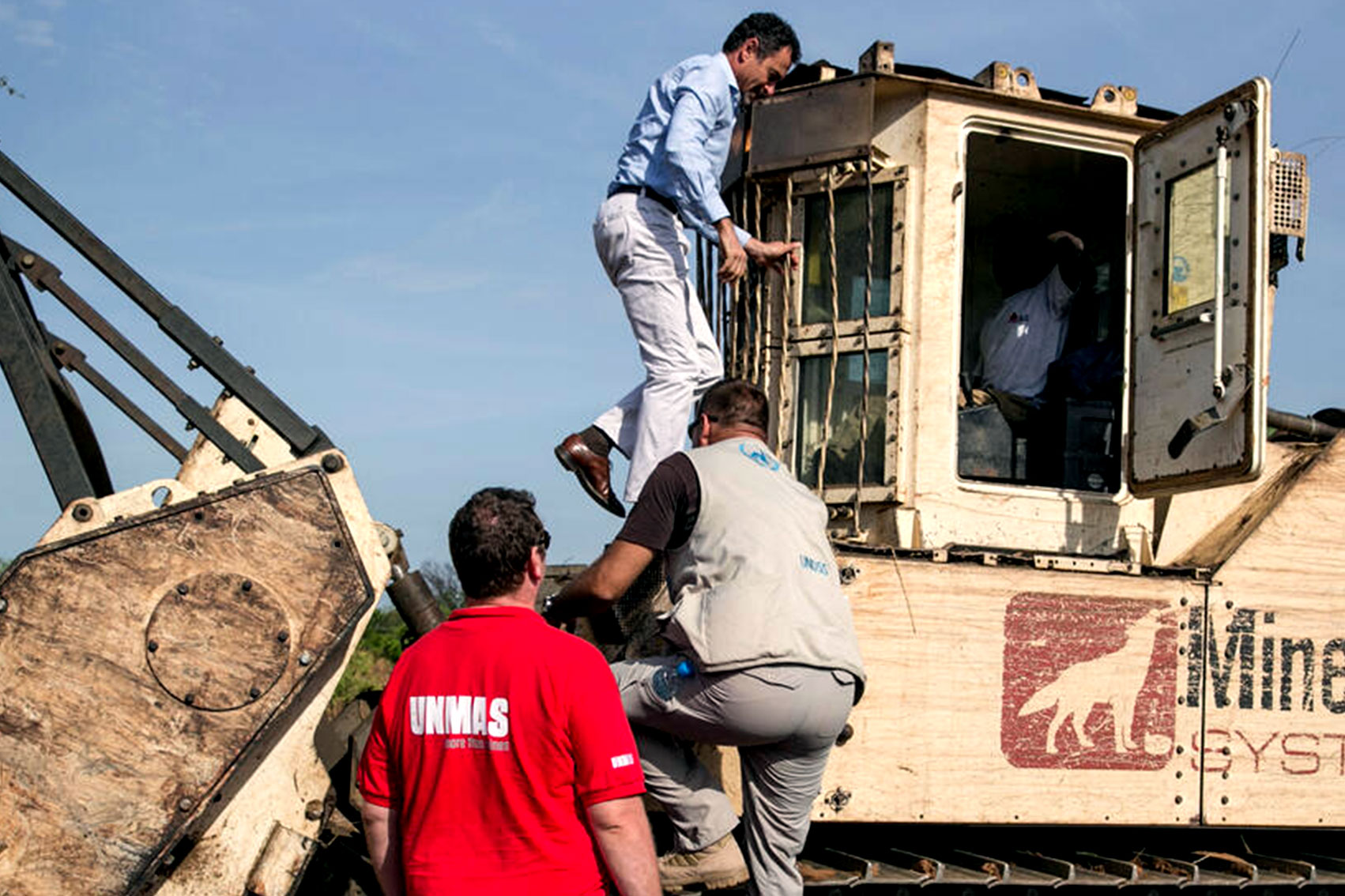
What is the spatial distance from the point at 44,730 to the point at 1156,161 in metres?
4.39

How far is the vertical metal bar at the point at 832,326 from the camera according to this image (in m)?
5.95

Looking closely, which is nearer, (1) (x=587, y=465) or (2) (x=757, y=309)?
(1) (x=587, y=465)

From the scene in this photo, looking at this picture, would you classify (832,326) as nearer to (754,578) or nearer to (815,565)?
(815,565)

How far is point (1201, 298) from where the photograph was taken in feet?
18.6

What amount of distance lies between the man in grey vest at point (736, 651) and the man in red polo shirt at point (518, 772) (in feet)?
2.72

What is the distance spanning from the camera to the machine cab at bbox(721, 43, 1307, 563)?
5.53 metres

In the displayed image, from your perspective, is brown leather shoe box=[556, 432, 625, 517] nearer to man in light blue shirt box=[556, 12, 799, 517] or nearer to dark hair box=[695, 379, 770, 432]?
man in light blue shirt box=[556, 12, 799, 517]

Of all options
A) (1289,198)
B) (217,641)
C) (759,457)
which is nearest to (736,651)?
(759,457)

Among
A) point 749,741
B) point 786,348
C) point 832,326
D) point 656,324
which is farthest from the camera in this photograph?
point 786,348

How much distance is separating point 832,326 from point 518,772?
10.8 ft

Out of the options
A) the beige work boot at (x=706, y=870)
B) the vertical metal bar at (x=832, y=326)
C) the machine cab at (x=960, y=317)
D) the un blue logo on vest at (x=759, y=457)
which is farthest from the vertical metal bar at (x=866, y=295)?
the beige work boot at (x=706, y=870)

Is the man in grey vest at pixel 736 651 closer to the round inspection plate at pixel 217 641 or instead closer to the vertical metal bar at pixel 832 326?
the round inspection plate at pixel 217 641

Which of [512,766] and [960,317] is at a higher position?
[960,317]

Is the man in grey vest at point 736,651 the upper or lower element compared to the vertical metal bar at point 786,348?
lower
